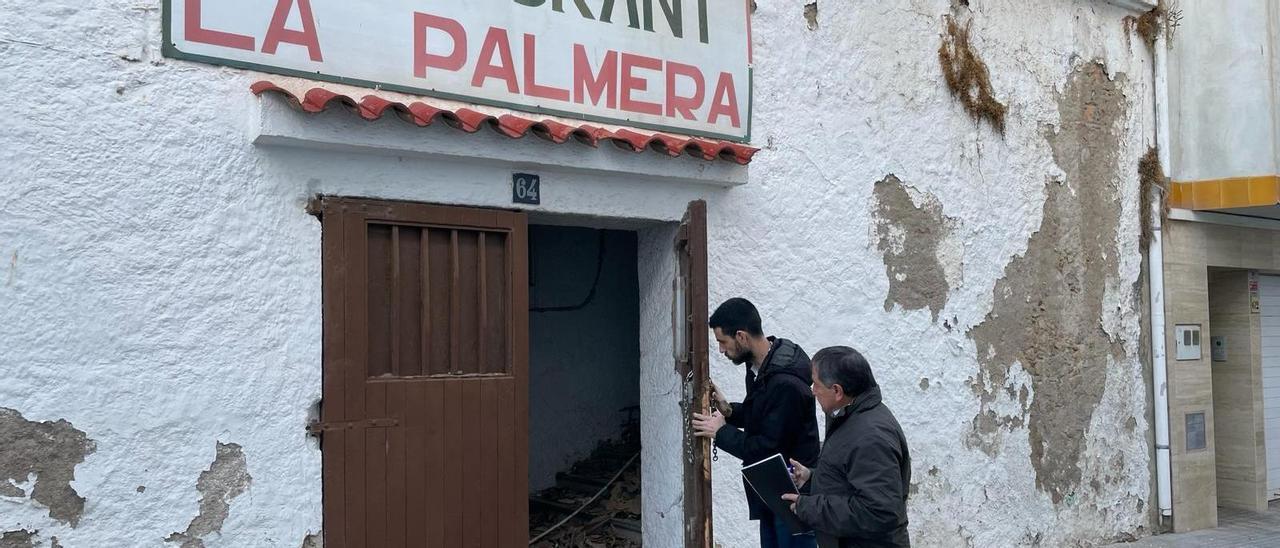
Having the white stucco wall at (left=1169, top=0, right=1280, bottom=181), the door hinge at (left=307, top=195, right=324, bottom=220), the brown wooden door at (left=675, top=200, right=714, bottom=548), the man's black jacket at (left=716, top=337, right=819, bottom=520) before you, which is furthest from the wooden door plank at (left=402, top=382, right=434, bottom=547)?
the white stucco wall at (left=1169, top=0, right=1280, bottom=181)

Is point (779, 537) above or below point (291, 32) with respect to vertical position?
below

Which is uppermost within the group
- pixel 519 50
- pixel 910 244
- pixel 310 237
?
pixel 519 50

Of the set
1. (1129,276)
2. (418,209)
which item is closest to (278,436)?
(418,209)

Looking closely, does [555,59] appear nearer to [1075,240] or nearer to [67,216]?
[67,216]

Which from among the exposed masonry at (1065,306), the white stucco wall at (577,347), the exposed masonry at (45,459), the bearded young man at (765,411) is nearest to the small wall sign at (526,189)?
the bearded young man at (765,411)

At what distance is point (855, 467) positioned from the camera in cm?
389

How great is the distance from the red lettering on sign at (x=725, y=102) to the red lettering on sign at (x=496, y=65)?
4.23 ft

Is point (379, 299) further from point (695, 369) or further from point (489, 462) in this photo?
point (695, 369)

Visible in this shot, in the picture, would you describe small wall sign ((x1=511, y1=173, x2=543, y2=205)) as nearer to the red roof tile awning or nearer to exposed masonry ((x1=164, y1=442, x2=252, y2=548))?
the red roof tile awning

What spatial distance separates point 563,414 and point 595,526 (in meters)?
1.13

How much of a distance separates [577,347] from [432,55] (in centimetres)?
352

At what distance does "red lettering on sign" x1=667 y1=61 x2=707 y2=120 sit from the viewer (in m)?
6.07

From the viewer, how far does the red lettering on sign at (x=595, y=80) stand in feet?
18.7

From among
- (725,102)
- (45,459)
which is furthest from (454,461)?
(725,102)
